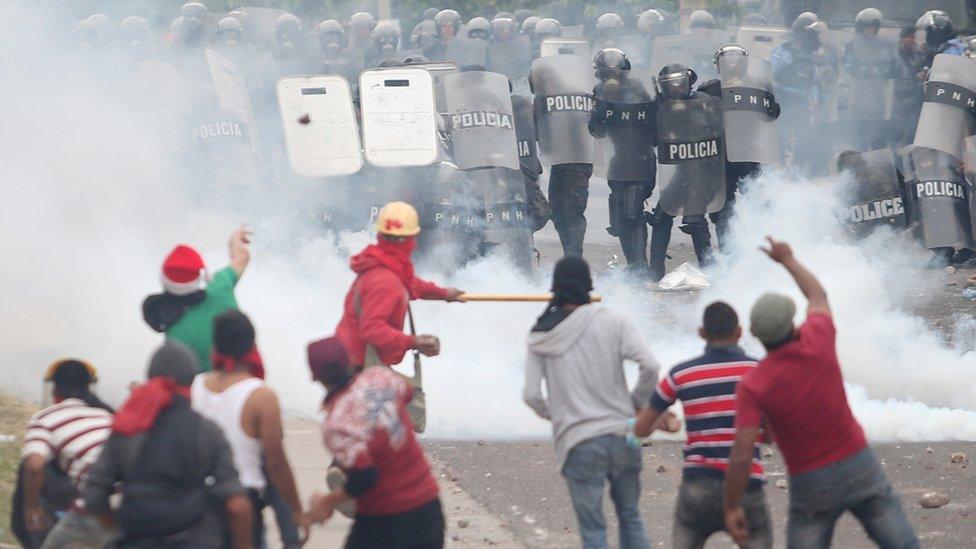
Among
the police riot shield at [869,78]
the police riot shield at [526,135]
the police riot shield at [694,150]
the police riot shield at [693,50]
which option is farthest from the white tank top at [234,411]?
Answer: the police riot shield at [693,50]

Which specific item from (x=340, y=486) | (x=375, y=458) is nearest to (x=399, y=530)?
(x=375, y=458)

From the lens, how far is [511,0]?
25.1 m

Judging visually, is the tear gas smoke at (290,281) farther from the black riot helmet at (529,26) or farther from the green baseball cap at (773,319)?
the black riot helmet at (529,26)

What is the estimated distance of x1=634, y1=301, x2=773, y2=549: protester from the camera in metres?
4.71

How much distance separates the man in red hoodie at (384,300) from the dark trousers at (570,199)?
620 centimetres

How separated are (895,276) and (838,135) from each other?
478cm

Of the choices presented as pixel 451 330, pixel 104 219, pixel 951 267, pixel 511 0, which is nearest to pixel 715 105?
pixel 951 267

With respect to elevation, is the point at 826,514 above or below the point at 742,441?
below

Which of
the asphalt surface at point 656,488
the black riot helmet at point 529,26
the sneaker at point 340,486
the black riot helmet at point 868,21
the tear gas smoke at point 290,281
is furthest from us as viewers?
the black riot helmet at point 529,26

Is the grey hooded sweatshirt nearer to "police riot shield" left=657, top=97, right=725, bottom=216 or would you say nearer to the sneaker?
the sneaker

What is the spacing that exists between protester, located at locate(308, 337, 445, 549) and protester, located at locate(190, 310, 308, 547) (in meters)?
0.15

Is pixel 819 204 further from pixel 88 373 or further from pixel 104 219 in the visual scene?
pixel 88 373

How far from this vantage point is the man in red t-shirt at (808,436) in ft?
14.5

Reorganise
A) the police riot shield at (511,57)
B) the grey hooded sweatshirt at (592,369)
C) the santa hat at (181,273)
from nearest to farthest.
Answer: the grey hooded sweatshirt at (592,369) → the santa hat at (181,273) → the police riot shield at (511,57)
